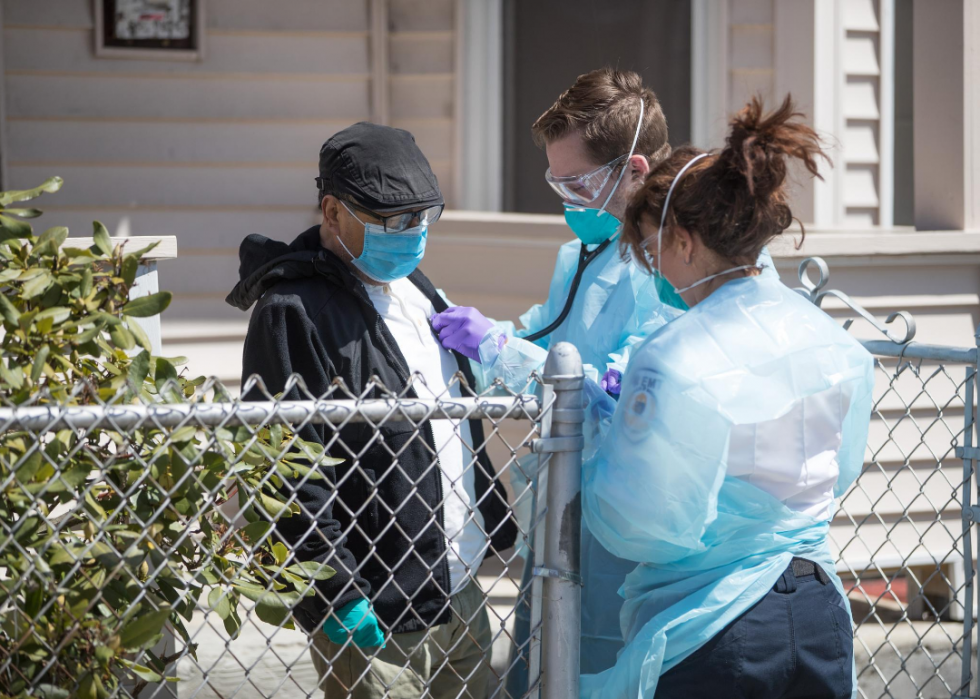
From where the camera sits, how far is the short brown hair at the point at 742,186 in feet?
5.76

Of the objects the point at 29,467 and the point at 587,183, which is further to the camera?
the point at 587,183

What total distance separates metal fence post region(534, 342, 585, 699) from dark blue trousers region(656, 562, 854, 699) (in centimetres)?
18

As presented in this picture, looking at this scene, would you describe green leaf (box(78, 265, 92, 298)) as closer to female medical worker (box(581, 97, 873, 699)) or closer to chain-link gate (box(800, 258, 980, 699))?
female medical worker (box(581, 97, 873, 699))

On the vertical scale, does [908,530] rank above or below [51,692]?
below

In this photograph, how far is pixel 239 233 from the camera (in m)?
5.03

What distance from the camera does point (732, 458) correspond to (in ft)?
5.51

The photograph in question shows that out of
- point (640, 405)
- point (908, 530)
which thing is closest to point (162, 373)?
point (640, 405)

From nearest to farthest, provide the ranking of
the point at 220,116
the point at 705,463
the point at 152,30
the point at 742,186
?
1. the point at 705,463
2. the point at 742,186
3. the point at 152,30
4. the point at 220,116

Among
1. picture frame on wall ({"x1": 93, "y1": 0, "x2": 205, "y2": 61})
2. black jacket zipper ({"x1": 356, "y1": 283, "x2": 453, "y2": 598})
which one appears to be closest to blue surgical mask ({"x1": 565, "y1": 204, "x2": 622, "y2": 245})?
black jacket zipper ({"x1": 356, "y1": 283, "x2": 453, "y2": 598})

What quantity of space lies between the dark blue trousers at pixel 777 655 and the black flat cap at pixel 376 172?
111 centimetres

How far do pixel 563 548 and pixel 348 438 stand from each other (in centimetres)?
60

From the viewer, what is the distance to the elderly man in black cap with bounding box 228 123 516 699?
2.03 m

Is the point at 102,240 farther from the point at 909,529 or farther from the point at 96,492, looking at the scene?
the point at 909,529

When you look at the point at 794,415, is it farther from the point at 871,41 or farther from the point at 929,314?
the point at 871,41
